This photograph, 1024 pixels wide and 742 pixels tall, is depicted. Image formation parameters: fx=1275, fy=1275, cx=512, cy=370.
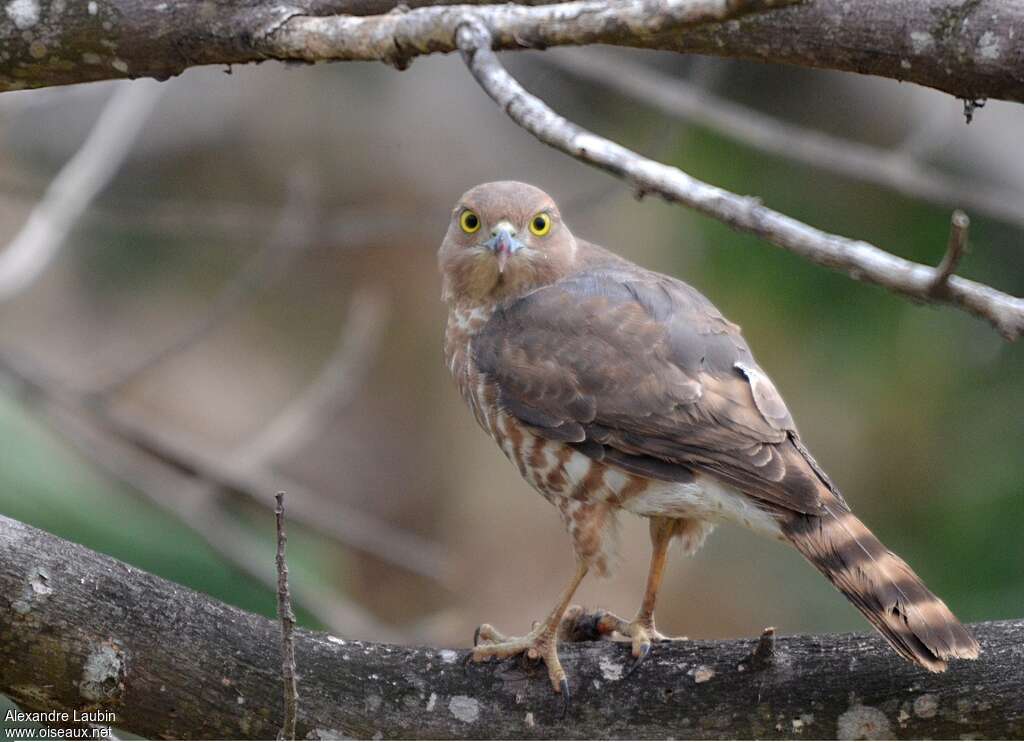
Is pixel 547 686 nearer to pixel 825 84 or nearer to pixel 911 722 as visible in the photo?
pixel 911 722

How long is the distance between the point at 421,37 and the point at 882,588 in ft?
6.23

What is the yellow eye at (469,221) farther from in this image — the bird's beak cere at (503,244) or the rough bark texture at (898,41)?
the rough bark texture at (898,41)

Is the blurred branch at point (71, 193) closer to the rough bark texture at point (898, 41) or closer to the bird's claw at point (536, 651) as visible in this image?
the bird's claw at point (536, 651)

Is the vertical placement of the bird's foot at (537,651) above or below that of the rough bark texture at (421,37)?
below

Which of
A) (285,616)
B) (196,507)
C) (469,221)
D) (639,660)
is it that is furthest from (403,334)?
(285,616)

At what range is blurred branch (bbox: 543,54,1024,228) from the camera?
591 cm

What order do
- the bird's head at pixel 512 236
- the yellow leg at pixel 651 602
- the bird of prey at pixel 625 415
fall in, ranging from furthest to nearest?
the bird's head at pixel 512 236
the yellow leg at pixel 651 602
the bird of prey at pixel 625 415

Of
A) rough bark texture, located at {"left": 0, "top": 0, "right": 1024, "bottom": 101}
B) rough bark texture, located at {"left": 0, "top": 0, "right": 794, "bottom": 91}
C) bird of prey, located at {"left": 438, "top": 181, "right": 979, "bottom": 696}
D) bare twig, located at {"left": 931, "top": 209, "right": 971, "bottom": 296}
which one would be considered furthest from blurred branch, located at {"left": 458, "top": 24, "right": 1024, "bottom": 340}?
bird of prey, located at {"left": 438, "top": 181, "right": 979, "bottom": 696}

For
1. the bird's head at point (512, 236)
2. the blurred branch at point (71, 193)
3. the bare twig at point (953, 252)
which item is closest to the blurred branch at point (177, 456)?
the blurred branch at point (71, 193)

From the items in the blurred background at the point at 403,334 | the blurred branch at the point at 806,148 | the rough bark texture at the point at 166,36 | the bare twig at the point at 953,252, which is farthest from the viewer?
the blurred background at the point at 403,334

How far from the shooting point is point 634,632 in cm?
381

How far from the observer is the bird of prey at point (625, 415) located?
12.1 ft

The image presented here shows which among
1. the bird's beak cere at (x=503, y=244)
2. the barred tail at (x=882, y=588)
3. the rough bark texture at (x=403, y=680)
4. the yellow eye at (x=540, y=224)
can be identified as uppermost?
the yellow eye at (x=540, y=224)

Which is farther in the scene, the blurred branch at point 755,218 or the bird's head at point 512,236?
the bird's head at point 512,236
